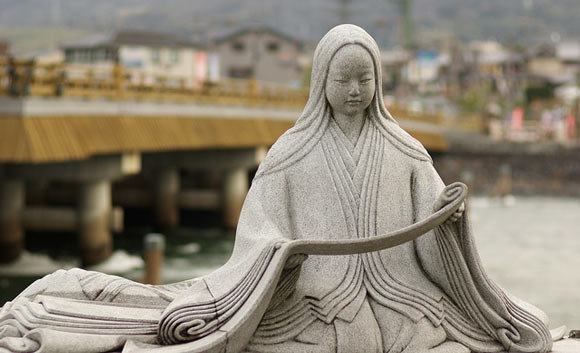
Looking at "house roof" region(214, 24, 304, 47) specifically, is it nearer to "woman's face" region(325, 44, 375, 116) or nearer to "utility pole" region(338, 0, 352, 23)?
"utility pole" region(338, 0, 352, 23)

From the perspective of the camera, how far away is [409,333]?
5.68 m

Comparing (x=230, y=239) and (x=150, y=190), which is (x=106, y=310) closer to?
(x=230, y=239)

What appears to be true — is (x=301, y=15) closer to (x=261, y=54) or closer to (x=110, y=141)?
(x=261, y=54)

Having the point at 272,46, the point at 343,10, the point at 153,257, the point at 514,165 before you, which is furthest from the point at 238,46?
the point at 153,257

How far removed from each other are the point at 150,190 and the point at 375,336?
24.0 meters

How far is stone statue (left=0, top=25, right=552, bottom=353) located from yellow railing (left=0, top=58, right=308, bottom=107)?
39.0 feet

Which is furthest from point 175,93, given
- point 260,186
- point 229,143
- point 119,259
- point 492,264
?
point 260,186

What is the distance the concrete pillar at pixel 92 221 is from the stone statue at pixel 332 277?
14.9 metres

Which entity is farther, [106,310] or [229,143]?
[229,143]

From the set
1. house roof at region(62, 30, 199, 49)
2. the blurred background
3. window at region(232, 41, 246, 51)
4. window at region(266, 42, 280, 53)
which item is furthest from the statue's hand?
window at region(266, 42, 280, 53)

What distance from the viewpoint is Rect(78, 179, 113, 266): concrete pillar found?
20719 millimetres

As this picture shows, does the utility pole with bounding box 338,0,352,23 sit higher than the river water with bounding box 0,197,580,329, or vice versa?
the utility pole with bounding box 338,0,352,23

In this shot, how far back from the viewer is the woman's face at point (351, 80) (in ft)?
19.8

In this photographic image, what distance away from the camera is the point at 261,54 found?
225 ft
